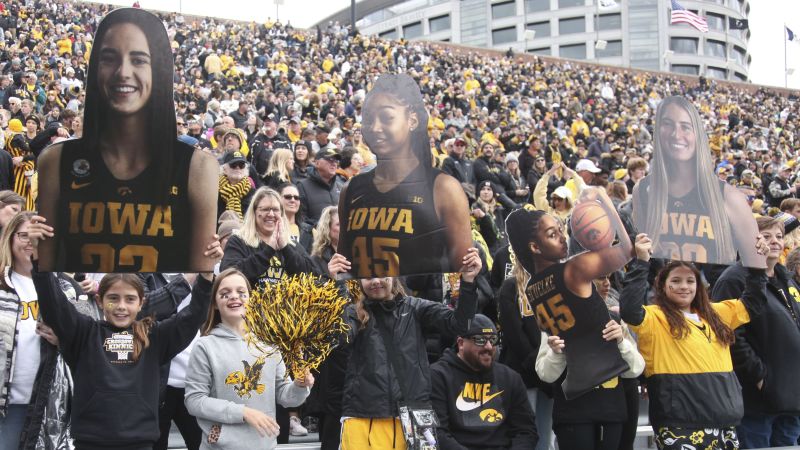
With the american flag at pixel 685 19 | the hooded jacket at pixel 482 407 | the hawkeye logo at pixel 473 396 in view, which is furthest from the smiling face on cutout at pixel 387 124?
the american flag at pixel 685 19

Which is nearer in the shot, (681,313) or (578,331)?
(578,331)

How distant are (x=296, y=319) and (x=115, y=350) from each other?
94 cm

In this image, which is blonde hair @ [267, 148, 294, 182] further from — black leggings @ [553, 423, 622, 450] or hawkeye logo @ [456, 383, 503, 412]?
black leggings @ [553, 423, 622, 450]

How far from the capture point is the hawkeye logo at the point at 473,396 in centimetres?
525

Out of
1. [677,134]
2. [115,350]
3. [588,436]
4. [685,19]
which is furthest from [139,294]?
[685,19]

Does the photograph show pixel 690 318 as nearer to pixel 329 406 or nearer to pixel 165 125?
pixel 329 406

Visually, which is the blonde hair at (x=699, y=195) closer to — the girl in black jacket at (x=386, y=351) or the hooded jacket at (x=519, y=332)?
the hooded jacket at (x=519, y=332)

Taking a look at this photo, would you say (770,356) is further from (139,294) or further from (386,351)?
(139,294)

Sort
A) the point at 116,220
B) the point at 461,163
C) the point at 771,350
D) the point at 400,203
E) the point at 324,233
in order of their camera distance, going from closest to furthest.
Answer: the point at 116,220, the point at 400,203, the point at 771,350, the point at 324,233, the point at 461,163

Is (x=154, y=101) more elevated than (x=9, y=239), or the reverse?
(x=154, y=101)

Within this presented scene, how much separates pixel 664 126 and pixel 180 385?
10.3ft

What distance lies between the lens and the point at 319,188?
8.09 m

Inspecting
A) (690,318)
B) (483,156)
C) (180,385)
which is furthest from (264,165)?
(690,318)

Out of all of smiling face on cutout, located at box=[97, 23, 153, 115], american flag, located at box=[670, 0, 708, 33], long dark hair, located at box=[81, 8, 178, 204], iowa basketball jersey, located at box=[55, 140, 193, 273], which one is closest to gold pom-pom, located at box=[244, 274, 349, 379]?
iowa basketball jersey, located at box=[55, 140, 193, 273]
